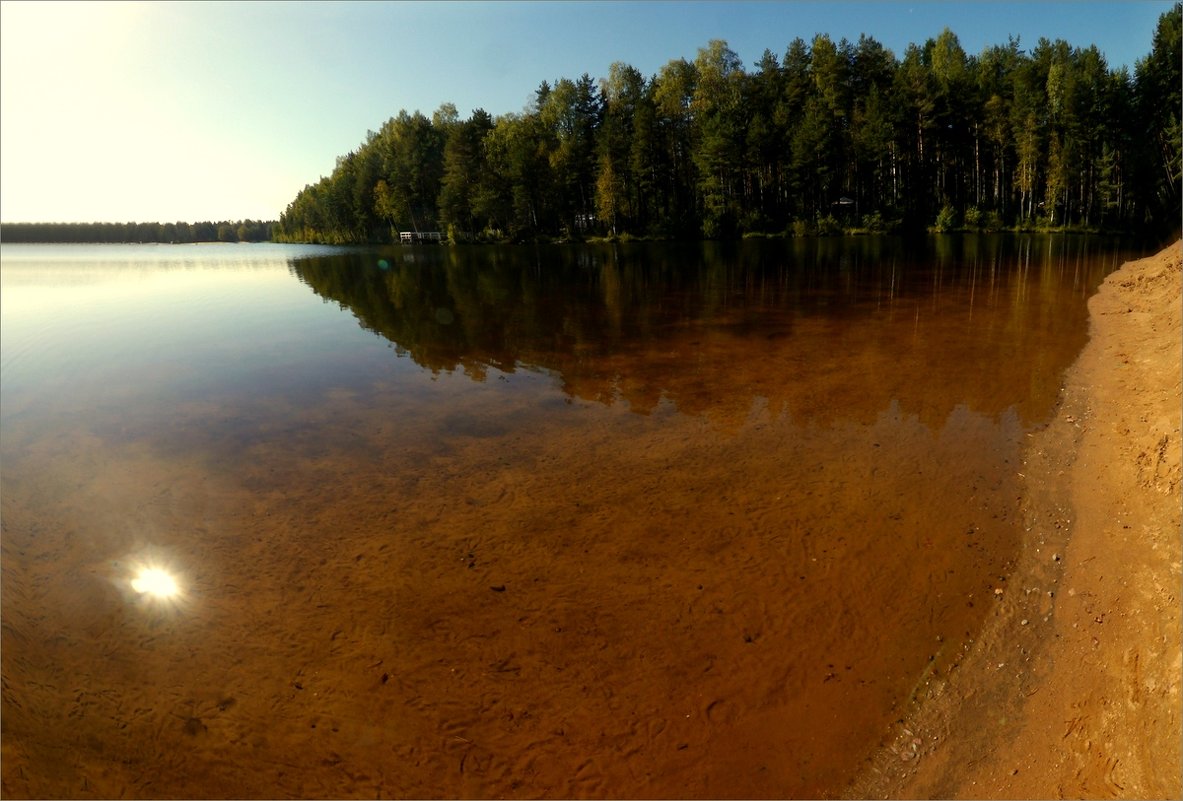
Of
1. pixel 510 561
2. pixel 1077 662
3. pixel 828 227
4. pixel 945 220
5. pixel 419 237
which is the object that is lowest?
pixel 1077 662

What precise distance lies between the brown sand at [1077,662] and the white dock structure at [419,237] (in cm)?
10407

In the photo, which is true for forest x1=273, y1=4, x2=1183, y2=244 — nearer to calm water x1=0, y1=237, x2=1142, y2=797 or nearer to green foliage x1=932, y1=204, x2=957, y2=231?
green foliage x1=932, y1=204, x2=957, y2=231

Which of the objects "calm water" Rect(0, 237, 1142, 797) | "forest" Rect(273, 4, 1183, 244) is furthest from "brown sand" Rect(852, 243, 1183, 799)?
"forest" Rect(273, 4, 1183, 244)

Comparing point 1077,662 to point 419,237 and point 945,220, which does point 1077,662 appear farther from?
point 419,237

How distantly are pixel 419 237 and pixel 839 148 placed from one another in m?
69.5

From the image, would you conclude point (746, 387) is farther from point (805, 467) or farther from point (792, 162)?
point (792, 162)

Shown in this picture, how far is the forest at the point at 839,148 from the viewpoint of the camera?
2418 inches

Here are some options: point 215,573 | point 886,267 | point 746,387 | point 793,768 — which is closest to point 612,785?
point 793,768

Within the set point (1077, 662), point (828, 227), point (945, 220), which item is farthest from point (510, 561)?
point (945, 220)

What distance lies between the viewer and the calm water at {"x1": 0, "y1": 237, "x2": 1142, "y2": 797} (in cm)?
521

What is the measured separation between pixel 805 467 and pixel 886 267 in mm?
30808

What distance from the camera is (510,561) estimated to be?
7594mm

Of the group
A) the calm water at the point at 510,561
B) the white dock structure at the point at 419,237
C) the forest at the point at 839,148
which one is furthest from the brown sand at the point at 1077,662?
the white dock structure at the point at 419,237

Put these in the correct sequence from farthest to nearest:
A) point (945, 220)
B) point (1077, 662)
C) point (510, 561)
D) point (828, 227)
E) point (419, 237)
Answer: point (419, 237), point (828, 227), point (945, 220), point (510, 561), point (1077, 662)
